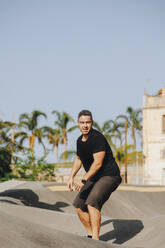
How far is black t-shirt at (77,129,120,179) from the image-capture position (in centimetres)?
556

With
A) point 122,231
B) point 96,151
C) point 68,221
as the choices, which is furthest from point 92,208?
point 68,221

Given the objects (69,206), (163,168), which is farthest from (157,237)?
(163,168)

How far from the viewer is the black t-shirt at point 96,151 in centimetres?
556

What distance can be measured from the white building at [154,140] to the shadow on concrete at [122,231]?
117 ft

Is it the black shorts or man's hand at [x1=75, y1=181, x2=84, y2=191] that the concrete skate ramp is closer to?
the black shorts

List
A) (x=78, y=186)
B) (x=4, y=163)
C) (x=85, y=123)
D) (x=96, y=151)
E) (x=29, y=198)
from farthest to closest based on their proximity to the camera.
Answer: (x=4, y=163) → (x=29, y=198) → (x=85, y=123) → (x=96, y=151) → (x=78, y=186)

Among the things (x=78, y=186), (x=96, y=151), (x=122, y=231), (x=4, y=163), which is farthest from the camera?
(x=4, y=163)

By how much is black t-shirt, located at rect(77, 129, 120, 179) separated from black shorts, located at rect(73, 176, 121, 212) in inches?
3.8

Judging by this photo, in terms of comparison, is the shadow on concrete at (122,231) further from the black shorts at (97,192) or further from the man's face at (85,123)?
the man's face at (85,123)

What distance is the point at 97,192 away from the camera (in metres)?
5.45

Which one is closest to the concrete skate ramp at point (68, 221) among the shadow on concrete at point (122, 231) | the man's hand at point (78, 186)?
the shadow on concrete at point (122, 231)

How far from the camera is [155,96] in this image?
46.6m

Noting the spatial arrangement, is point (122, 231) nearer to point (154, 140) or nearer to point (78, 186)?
point (78, 186)

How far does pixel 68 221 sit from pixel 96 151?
464 centimetres
